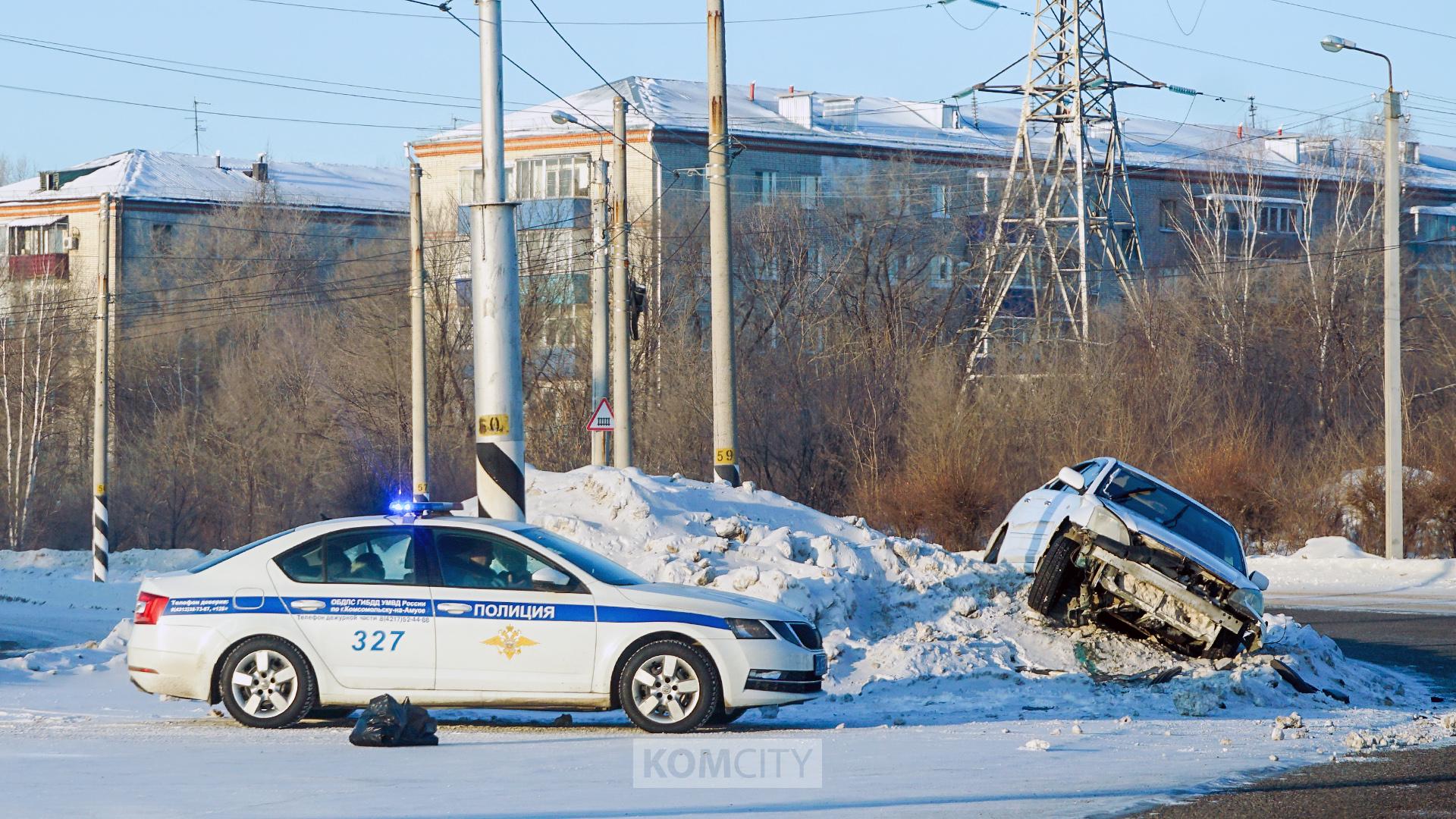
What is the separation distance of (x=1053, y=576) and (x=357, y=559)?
6.24 m

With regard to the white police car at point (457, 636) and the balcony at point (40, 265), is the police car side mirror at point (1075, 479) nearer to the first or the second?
the white police car at point (457, 636)

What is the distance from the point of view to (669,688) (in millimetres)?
9992

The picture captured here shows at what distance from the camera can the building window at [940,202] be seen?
177 ft

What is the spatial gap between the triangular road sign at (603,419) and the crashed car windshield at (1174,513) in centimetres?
1200

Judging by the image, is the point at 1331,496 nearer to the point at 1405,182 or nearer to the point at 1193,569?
the point at 1193,569

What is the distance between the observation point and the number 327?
10.1m

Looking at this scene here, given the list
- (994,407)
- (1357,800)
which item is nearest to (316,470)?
(994,407)

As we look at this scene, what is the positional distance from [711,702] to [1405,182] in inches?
2445

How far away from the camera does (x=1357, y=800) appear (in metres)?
7.88

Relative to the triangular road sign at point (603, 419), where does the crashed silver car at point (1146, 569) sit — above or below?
below

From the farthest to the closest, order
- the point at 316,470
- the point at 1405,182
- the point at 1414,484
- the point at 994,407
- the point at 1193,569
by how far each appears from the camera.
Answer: the point at 1405,182
the point at 316,470
the point at 994,407
the point at 1414,484
the point at 1193,569

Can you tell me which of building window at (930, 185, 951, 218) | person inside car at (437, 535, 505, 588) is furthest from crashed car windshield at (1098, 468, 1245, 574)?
building window at (930, 185, 951, 218)

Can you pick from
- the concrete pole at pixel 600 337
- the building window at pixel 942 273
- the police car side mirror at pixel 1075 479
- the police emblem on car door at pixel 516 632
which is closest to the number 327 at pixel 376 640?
the police emblem on car door at pixel 516 632

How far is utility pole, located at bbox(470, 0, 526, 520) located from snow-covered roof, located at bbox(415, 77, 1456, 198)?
38920mm
